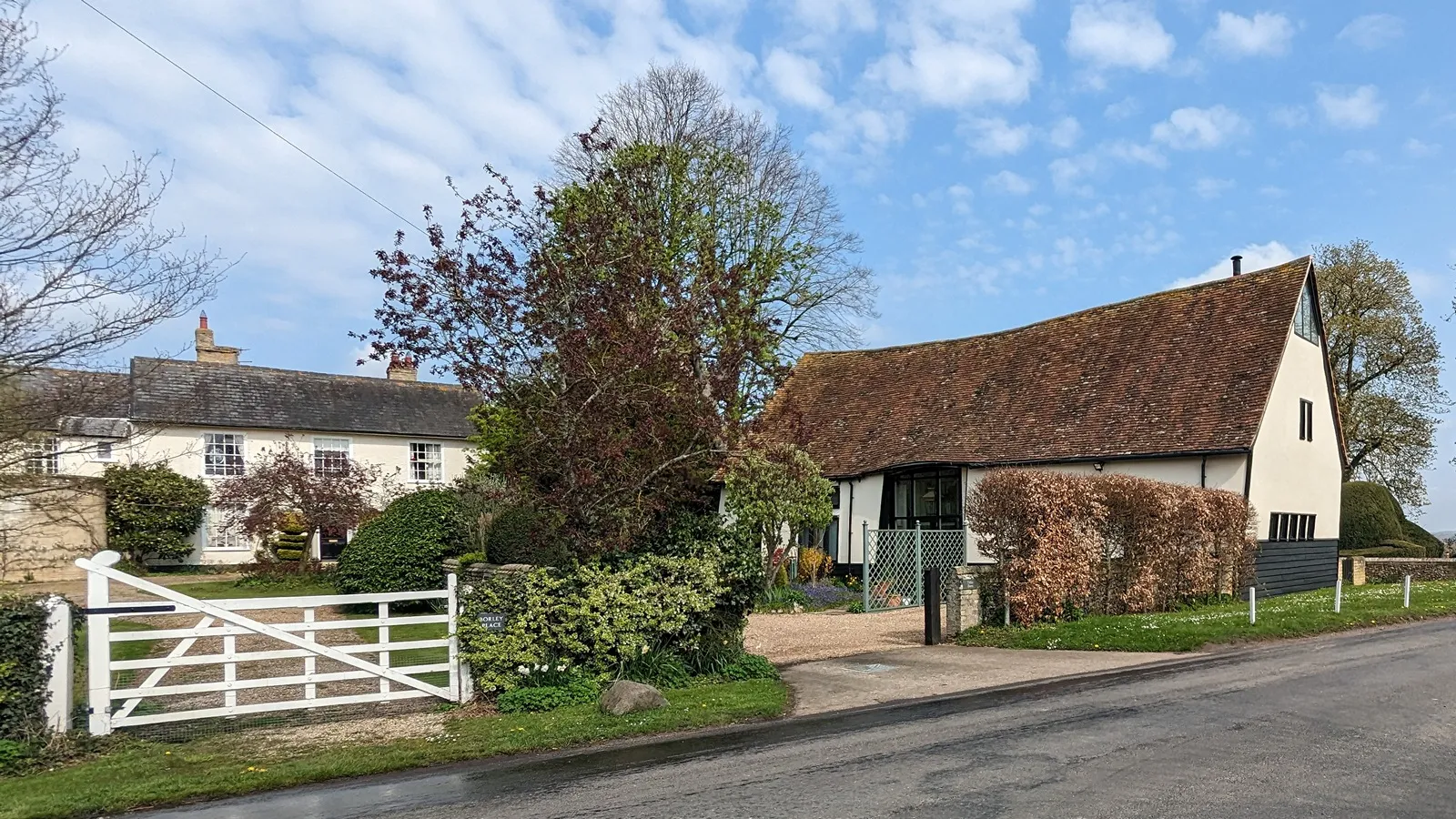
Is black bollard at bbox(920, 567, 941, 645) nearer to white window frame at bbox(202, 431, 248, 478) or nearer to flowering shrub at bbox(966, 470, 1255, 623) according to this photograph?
flowering shrub at bbox(966, 470, 1255, 623)

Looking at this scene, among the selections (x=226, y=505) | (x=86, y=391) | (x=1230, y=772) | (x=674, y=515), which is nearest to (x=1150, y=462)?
(x=674, y=515)

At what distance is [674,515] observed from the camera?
11.9 meters

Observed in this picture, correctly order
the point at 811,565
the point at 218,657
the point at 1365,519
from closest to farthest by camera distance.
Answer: the point at 218,657 → the point at 811,565 → the point at 1365,519

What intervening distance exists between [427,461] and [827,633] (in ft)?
95.2

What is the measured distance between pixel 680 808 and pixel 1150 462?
1848 cm

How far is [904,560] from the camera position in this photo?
21797 mm

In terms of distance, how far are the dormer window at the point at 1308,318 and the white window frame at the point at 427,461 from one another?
32436mm

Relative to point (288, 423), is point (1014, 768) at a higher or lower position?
lower

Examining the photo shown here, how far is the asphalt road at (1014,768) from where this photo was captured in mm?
6328

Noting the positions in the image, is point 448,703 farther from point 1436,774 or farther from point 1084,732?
point 1436,774

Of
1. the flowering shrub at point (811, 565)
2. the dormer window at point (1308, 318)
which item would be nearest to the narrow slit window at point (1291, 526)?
the dormer window at point (1308, 318)

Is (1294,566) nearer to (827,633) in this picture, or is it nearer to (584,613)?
(827,633)

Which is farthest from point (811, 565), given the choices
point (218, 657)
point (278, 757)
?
point (278, 757)

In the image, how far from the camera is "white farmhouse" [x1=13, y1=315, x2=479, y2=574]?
35.0 meters
